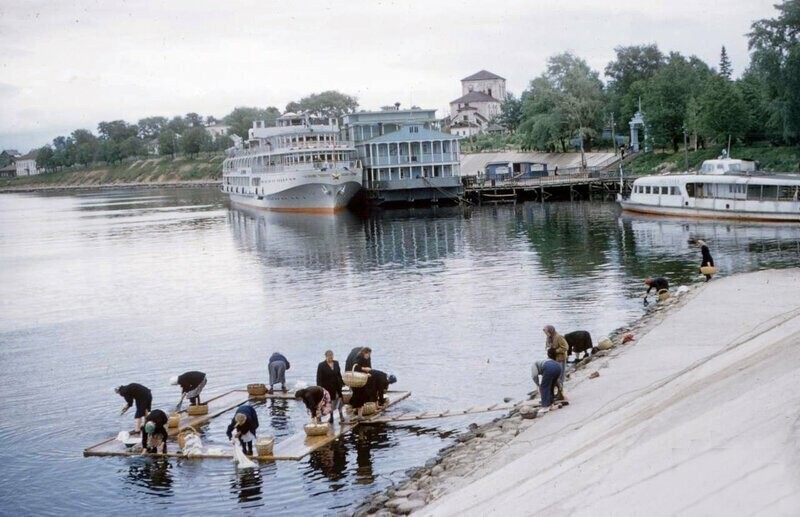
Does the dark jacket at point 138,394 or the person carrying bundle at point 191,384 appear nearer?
the dark jacket at point 138,394

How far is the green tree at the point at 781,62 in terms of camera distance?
73562mm

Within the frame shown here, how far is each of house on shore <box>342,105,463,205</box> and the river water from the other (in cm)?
1892

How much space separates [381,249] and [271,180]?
43.7m

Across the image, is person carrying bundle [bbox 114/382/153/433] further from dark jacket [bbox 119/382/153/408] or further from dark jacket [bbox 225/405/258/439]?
dark jacket [bbox 225/405/258/439]

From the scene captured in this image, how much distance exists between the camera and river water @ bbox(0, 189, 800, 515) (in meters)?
17.9

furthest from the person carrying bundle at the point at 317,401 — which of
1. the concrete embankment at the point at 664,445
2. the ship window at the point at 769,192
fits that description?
the ship window at the point at 769,192

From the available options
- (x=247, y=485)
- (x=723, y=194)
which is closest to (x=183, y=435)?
(x=247, y=485)

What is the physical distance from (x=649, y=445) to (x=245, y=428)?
8251 mm

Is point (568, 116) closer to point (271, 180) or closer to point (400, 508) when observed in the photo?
point (271, 180)

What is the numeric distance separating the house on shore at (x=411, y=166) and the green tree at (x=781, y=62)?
30.5 meters

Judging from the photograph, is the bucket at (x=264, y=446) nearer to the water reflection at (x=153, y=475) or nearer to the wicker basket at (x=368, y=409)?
the water reflection at (x=153, y=475)

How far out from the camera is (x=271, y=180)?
99000 millimetres

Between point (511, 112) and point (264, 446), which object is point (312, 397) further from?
point (511, 112)

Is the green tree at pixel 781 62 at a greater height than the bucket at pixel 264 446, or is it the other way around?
the green tree at pixel 781 62
